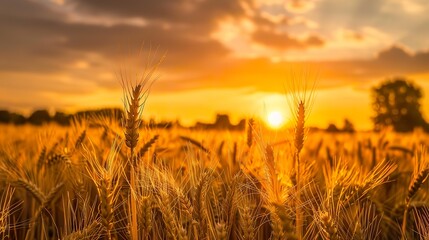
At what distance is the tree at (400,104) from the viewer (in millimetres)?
64438

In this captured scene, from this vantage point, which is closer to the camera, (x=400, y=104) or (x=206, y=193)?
(x=206, y=193)

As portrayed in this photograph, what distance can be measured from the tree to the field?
62251 millimetres

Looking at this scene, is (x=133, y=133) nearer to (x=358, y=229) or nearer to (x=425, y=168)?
(x=358, y=229)

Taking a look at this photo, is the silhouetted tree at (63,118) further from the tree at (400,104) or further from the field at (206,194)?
the tree at (400,104)

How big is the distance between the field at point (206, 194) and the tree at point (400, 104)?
62251mm

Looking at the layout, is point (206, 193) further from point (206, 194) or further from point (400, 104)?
point (400, 104)

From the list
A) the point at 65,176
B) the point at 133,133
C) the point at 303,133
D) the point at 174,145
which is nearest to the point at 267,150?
the point at 303,133

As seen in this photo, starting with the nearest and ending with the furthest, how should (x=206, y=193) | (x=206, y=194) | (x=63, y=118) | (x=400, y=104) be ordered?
(x=206, y=193) → (x=206, y=194) → (x=63, y=118) → (x=400, y=104)

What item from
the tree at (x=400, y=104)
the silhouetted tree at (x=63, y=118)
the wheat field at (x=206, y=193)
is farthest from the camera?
the tree at (x=400, y=104)

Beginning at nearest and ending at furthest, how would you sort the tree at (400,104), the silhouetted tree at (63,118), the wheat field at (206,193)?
the wheat field at (206,193)
the silhouetted tree at (63,118)
the tree at (400,104)

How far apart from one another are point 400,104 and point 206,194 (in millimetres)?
69641

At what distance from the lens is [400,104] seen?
67750 mm

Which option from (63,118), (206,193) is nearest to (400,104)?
(63,118)

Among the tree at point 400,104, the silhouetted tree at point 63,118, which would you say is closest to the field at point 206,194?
the silhouetted tree at point 63,118
